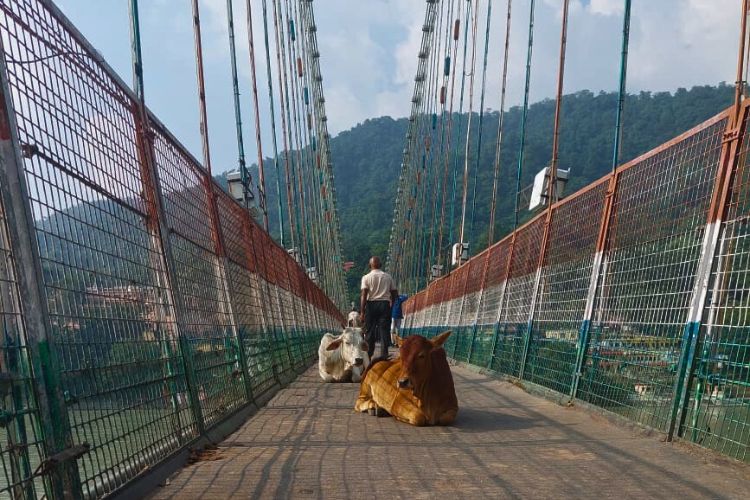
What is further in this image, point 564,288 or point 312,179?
point 312,179

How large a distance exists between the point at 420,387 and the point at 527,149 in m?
75.5

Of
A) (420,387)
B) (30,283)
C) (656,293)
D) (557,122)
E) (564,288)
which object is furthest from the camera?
(557,122)

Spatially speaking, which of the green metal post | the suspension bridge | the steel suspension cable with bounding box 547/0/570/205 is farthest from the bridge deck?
the steel suspension cable with bounding box 547/0/570/205

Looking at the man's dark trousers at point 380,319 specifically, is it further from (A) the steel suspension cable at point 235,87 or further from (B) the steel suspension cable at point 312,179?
(B) the steel suspension cable at point 312,179

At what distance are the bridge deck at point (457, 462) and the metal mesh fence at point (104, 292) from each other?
0.39 meters

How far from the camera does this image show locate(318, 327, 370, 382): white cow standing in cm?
946

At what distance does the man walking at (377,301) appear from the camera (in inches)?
384

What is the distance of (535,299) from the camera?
8023 mm

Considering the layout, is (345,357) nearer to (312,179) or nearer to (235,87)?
(235,87)

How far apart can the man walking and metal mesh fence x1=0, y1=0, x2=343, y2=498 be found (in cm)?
393

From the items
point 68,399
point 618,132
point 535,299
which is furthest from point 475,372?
point 68,399

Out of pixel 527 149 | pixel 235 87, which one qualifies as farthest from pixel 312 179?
pixel 527 149

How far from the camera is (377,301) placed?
9859 millimetres

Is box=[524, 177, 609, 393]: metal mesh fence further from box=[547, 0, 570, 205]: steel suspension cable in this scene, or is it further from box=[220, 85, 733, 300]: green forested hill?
box=[220, 85, 733, 300]: green forested hill
